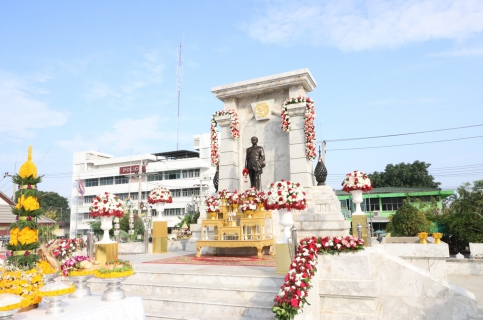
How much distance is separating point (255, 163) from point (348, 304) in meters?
7.18

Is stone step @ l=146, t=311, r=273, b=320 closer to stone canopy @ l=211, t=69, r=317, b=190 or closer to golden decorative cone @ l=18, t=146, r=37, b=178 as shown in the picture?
golden decorative cone @ l=18, t=146, r=37, b=178

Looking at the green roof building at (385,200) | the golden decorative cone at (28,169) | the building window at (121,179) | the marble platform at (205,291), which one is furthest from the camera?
the building window at (121,179)

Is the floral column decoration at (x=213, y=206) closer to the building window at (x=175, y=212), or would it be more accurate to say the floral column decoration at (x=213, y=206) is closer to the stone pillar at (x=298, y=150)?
the stone pillar at (x=298, y=150)

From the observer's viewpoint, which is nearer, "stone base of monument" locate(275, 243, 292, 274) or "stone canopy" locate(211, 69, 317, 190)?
"stone base of monument" locate(275, 243, 292, 274)

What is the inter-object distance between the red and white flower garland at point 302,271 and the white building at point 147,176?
38.4m

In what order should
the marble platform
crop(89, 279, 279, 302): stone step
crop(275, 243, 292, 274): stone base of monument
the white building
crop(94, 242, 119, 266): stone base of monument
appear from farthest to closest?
1. the white building
2. crop(94, 242, 119, 266): stone base of monument
3. crop(275, 243, 292, 274): stone base of monument
4. crop(89, 279, 279, 302): stone step
5. the marble platform

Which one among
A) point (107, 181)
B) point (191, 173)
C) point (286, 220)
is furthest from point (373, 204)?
point (107, 181)

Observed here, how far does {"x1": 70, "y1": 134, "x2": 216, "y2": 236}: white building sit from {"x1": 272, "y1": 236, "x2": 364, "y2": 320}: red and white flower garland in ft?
126

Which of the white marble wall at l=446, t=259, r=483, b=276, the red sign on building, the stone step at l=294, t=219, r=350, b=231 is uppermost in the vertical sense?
the red sign on building

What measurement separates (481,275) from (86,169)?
5720cm

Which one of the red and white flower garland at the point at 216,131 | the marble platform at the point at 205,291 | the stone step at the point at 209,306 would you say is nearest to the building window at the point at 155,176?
the red and white flower garland at the point at 216,131

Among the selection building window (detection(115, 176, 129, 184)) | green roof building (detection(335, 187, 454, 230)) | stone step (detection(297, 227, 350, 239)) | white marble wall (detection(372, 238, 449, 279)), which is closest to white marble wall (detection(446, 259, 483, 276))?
white marble wall (detection(372, 238, 449, 279))

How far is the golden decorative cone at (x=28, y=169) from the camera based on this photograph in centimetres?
633

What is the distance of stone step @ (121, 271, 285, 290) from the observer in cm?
743
